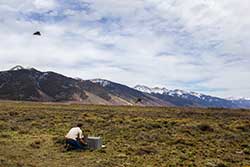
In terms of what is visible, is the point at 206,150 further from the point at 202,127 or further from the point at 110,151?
the point at 202,127

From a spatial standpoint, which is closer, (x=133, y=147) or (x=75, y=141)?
(x=75, y=141)

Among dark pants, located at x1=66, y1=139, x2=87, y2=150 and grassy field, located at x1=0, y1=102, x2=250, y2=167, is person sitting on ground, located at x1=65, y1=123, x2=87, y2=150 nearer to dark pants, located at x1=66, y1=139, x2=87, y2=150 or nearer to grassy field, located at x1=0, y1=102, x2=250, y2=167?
dark pants, located at x1=66, y1=139, x2=87, y2=150

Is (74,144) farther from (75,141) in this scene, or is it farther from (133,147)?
(133,147)

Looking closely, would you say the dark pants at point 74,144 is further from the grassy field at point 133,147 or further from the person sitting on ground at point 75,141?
the grassy field at point 133,147

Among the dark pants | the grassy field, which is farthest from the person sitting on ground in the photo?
the grassy field

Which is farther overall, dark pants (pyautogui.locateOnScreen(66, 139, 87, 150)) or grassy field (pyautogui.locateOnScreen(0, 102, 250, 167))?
dark pants (pyautogui.locateOnScreen(66, 139, 87, 150))

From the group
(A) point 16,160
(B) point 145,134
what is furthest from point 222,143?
(A) point 16,160

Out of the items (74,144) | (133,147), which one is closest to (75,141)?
(74,144)

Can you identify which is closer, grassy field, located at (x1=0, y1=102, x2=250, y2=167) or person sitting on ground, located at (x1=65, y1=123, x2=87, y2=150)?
grassy field, located at (x1=0, y1=102, x2=250, y2=167)

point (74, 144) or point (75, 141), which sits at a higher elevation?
point (75, 141)

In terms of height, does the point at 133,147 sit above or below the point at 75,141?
below

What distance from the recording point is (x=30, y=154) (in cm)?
2123

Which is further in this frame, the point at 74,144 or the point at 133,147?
the point at 133,147

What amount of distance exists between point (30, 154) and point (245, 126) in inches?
871
